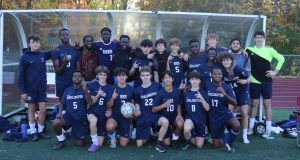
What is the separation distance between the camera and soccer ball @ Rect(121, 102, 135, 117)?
6.27m

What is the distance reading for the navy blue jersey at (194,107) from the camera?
249 inches

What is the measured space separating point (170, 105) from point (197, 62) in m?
1.02

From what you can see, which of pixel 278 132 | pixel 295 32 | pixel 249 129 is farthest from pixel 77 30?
pixel 295 32

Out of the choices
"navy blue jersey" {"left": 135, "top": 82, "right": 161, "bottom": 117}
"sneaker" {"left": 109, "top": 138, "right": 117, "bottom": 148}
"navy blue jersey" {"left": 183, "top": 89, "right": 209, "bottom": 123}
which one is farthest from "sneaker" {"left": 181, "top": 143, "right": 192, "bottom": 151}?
"sneaker" {"left": 109, "top": 138, "right": 117, "bottom": 148}

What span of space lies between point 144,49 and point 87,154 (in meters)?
2.12

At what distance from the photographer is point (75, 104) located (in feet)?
21.1

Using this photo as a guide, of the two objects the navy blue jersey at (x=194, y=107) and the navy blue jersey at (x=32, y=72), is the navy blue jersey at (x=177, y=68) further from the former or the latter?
the navy blue jersey at (x=32, y=72)

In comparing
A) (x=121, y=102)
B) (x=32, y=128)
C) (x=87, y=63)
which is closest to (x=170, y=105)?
(x=121, y=102)

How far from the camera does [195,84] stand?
250 inches

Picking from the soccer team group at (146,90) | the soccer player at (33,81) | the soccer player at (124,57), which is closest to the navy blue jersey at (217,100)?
the soccer team group at (146,90)

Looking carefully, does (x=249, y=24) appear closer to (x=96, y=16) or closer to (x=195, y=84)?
(x=195, y=84)

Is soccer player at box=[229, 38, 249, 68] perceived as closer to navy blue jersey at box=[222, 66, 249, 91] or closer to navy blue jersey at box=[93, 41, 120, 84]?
navy blue jersey at box=[222, 66, 249, 91]

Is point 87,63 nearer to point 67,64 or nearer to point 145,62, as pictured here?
point 67,64

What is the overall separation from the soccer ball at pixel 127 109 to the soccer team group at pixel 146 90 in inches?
2.1
